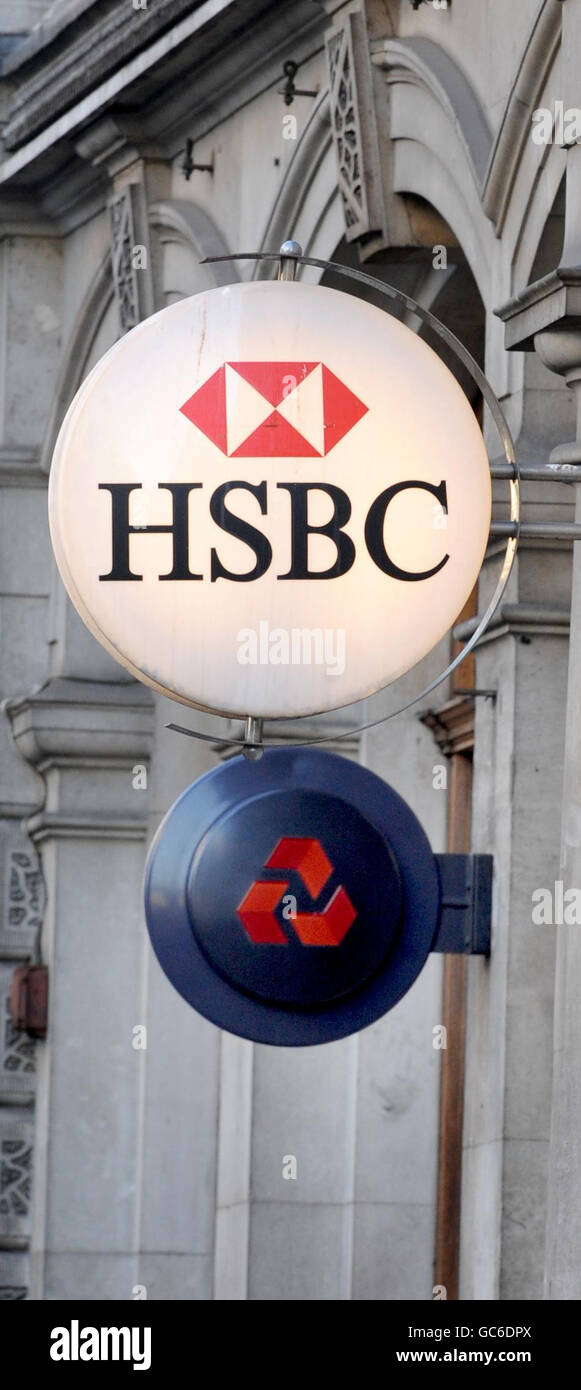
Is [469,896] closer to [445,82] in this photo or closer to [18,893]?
[445,82]

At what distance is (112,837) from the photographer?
44.4 feet

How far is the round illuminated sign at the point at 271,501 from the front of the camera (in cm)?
590

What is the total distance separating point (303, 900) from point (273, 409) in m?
2.94

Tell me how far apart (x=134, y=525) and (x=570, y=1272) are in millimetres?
2224

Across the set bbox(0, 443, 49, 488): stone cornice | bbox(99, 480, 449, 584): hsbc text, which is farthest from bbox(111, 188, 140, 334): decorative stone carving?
bbox(99, 480, 449, 584): hsbc text

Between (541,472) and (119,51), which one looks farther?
(119,51)

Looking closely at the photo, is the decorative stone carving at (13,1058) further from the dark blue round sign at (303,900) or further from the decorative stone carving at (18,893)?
the dark blue round sign at (303,900)

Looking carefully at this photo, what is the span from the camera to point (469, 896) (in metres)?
8.75

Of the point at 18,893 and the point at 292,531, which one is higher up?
the point at 18,893

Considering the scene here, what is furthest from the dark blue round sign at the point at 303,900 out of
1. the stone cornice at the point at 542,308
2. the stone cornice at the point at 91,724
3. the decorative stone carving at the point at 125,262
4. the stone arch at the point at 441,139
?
the stone cornice at the point at 91,724

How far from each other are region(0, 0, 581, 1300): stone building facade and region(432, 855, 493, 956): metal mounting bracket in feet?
0.21

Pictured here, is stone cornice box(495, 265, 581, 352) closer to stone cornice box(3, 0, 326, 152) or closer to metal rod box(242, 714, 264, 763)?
metal rod box(242, 714, 264, 763)

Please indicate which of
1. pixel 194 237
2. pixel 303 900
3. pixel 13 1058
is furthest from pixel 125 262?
pixel 303 900

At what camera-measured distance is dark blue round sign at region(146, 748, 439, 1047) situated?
8578 mm
